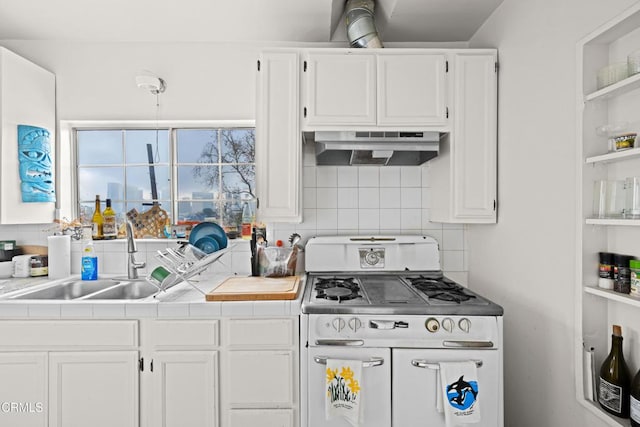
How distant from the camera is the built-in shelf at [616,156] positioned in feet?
3.45

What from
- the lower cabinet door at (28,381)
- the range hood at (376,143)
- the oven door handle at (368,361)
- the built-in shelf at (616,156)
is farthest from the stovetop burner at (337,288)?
the lower cabinet door at (28,381)

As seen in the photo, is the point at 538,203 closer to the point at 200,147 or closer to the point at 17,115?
the point at 200,147

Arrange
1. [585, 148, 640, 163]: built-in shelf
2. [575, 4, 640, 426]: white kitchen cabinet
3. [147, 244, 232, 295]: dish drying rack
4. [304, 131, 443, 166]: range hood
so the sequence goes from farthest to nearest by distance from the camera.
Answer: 1. [304, 131, 443, 166]: range hood
2. [147, 244, 232, 295]: dish drying rack
3. [575, 4, 640, 426]: white kitchen cabinet
4. [585, 148, 640, 163]: built-in shelf

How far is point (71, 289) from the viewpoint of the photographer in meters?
2.11

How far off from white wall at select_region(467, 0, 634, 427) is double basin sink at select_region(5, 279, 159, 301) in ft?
6.93

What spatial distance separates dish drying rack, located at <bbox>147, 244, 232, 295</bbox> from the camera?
1783 mm

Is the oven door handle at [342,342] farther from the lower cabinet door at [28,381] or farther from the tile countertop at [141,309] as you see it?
the lower cabinet door at [28,381]

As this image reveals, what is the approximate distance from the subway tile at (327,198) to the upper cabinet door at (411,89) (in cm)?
61

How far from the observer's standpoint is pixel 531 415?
5.32 ft

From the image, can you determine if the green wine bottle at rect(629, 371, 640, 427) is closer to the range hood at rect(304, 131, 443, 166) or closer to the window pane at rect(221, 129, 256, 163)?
the range hood at rect(304, 131, 443, 166)

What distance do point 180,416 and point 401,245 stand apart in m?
1.57

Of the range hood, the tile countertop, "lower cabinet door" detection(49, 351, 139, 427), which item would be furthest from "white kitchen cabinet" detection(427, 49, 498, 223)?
"lower cabinet door" detection(49, 351, 139, 427)

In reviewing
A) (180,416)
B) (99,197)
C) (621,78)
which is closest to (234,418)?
(180,416)

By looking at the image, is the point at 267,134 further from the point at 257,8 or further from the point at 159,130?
the point at 159,130
